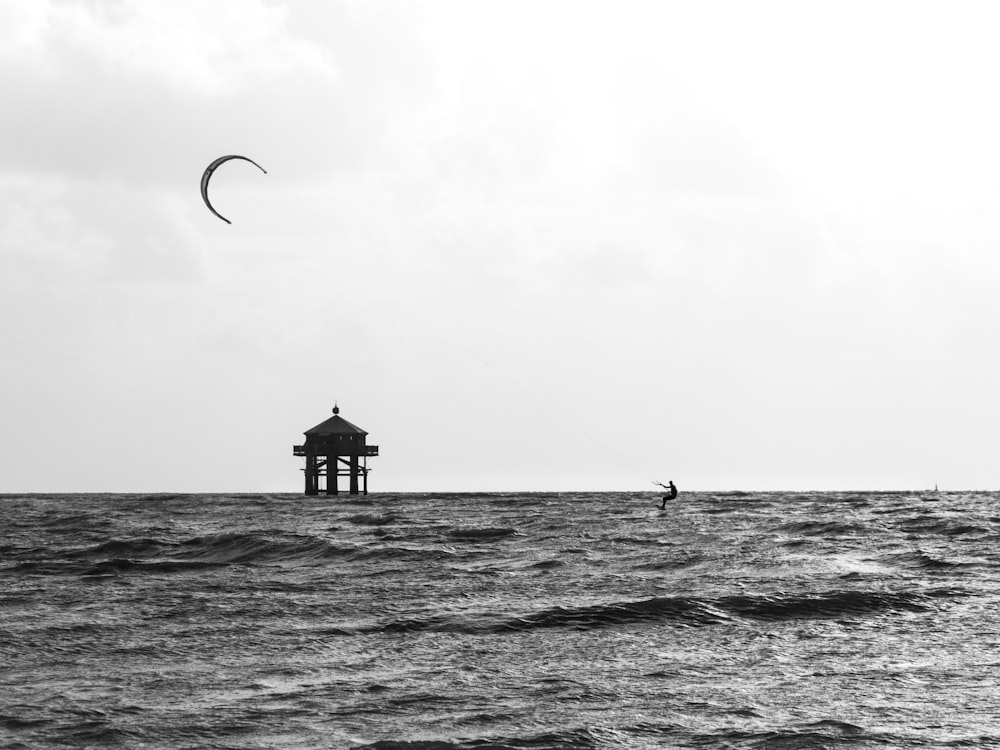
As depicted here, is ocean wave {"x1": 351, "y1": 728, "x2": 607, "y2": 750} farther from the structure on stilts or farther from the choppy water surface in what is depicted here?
the structure on stilts

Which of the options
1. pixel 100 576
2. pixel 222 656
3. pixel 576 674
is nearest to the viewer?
pixel 576 674

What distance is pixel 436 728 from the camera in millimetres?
11930

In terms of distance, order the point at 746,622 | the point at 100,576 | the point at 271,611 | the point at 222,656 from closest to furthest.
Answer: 1. the point at 222,656
2. the point at 746,622
3. the point at 271,611
4. the point at 100,576

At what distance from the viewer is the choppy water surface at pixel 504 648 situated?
11945 millimetres

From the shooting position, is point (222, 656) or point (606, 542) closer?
point (222, 656)

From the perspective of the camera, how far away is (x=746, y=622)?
711 inches

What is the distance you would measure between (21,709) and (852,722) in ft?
27.2

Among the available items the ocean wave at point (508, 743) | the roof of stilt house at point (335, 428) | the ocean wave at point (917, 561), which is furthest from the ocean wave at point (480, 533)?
the roof of stilt house at point (335, 428)

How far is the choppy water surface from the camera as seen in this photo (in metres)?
11.9

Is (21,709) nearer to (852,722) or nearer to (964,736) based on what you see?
(852,722)

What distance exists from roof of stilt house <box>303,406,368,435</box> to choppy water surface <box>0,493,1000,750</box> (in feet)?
183

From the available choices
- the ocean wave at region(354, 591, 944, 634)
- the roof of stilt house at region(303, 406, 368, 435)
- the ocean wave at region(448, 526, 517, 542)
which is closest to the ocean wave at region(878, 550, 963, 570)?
the ocean wave at region(354, 591, 944, 634)

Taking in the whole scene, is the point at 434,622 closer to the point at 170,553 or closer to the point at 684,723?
the point at 684,723

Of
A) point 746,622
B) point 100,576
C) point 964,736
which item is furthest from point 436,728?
point 100,576
